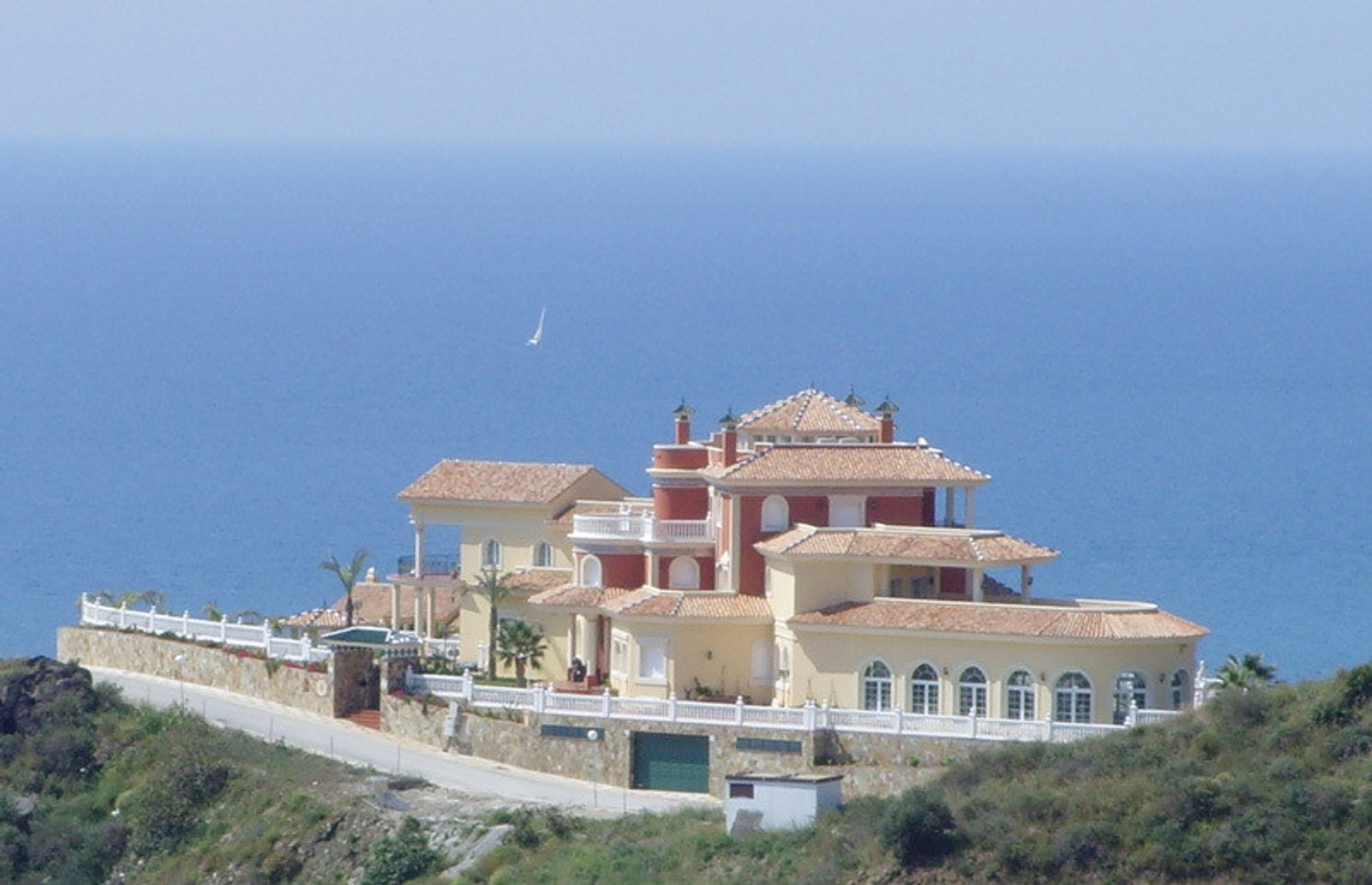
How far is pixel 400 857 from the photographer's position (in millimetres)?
59812

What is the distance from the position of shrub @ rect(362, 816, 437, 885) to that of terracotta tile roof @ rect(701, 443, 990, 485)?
9.97 meters

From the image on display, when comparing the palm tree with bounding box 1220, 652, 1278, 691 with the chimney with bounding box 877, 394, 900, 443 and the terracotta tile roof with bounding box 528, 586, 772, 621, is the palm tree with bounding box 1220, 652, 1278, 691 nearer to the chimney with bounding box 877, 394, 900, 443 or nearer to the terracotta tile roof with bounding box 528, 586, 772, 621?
the terracotta tile roof with bounding box 528, 586, 772, 621

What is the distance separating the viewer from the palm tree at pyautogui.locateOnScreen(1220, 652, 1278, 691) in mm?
61125

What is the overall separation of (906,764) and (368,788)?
A: 862 centimetres

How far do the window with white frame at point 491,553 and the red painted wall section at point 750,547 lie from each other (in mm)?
7522

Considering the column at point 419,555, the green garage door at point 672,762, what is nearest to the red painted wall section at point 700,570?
the green garage door at point 672,762

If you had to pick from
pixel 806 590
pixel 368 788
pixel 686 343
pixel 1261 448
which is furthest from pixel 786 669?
pixel 686 343

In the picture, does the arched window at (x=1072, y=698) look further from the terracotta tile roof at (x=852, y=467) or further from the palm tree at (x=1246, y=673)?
the terracotta tile roof at (x=852, y=467)

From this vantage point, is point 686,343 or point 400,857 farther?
point 686,343

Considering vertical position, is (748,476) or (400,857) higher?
(748,476)

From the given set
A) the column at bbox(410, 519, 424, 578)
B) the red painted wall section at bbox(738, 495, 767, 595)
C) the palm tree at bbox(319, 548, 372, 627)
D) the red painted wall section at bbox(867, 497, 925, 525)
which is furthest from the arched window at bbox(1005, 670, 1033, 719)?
the column at bbox(410, 519, 424, 578)

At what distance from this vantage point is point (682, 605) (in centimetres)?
6606

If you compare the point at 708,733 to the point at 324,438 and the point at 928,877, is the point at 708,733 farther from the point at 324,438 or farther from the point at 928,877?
the point at 324,438

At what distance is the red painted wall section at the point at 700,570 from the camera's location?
68625 millimetres
